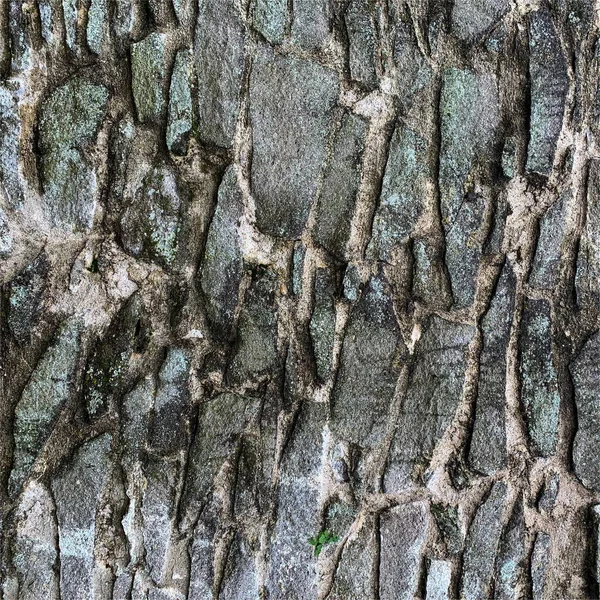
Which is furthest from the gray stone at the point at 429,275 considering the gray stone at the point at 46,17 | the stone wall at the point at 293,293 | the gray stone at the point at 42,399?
the gray stone at the point at 46,17

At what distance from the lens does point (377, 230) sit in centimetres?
126

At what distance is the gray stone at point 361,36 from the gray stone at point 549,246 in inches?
16.3

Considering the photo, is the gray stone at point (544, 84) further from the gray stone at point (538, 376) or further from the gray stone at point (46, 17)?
the gray stone at point (46, 17)

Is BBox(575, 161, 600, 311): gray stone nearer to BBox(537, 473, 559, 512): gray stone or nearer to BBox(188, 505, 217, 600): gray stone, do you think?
BBox(537, 473, 559, 512): gray stone

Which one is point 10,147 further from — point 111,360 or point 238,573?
point 238,573

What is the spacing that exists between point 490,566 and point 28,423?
86cm

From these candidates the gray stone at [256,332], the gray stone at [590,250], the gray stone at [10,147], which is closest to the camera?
the gray stone at [10,147]

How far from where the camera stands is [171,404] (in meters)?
1.23

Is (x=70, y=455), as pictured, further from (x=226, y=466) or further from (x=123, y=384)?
(x=226, y=466)

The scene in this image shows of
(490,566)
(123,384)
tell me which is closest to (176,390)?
(123,384)

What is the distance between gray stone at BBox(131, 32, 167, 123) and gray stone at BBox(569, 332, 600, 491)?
2.85ft

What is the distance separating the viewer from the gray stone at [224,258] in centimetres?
121

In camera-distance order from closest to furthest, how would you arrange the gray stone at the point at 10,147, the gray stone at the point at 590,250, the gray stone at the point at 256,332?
the gray stone at the point at 10,147, the gray stone at the point at 256,332, the gray stone at the point at 590,250

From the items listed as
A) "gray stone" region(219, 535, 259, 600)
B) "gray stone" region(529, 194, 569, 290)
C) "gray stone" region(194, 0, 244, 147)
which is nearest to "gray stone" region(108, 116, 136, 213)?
"gray stone" region(194, 0, 244, 147)
